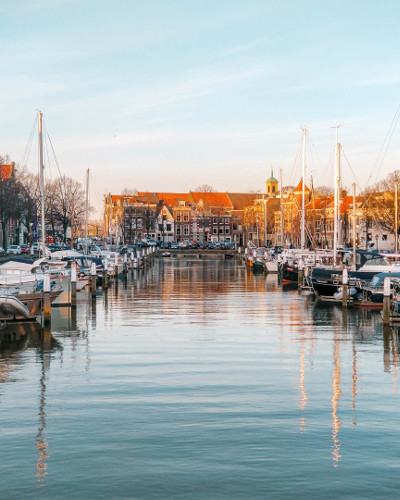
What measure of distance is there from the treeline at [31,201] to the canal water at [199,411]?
6684 cm

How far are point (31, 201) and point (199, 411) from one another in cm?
9442

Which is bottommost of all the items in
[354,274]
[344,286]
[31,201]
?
Result: [344,286]

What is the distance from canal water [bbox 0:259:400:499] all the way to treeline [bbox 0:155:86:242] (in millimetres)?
66843

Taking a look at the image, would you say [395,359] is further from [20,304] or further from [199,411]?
[20,304]

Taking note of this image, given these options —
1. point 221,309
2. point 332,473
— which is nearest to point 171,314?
point 221,309

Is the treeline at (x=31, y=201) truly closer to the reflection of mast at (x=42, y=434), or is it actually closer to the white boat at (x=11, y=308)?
the white boat at (x=11, y=308)

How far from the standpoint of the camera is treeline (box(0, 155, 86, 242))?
324 feet

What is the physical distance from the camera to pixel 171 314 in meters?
41.4

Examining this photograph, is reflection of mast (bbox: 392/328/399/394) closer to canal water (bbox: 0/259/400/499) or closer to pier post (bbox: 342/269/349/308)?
canal water (bbox: 0/259/400/499)

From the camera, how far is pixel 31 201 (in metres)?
108

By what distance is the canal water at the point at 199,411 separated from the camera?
43.3 ft

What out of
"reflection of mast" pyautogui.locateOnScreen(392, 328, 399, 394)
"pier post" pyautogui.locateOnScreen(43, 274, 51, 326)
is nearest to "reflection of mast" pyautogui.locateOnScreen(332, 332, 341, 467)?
"reflection of mast" pyautogui.locateOnScreen(392, 328, 399, 394)

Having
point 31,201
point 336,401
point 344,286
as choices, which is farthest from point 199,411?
point 31,201

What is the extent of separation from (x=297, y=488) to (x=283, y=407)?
Answer: 18.8 ft
